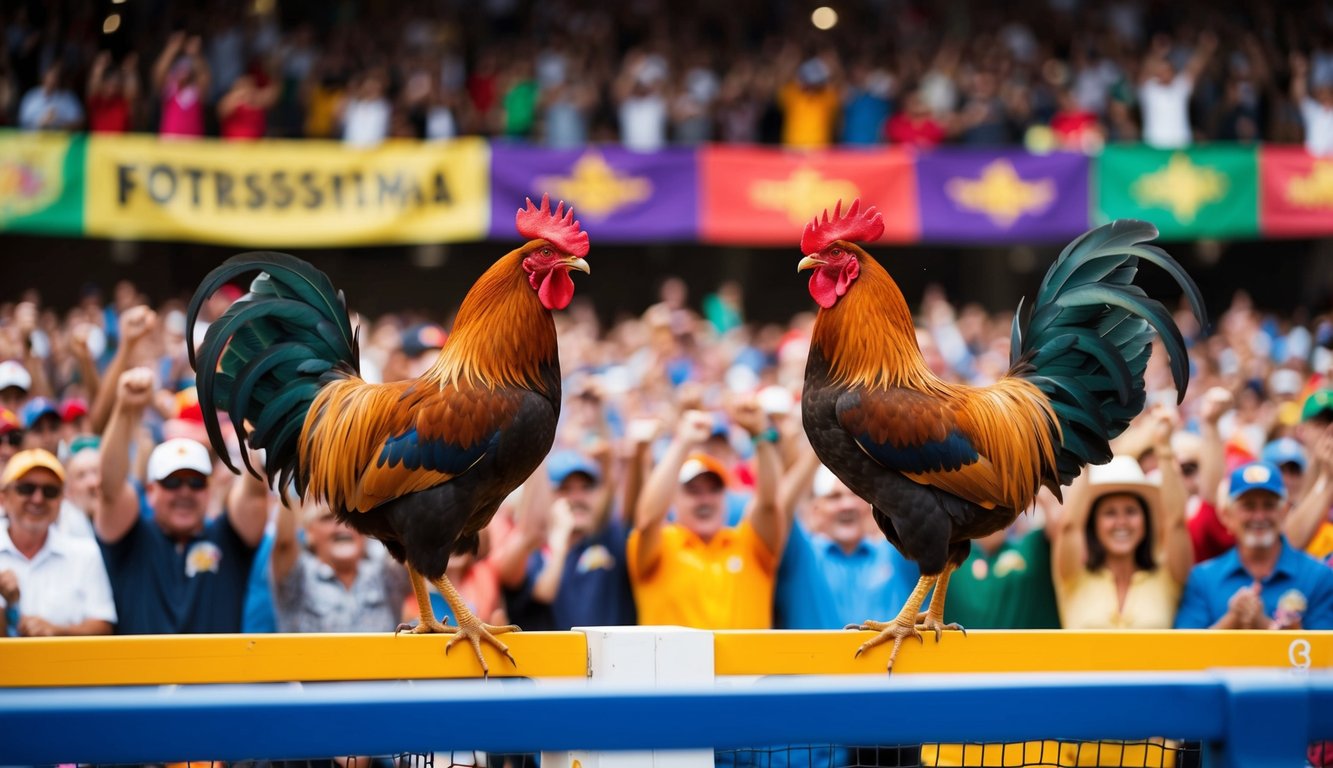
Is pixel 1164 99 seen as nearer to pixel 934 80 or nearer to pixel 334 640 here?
pixel 934 80

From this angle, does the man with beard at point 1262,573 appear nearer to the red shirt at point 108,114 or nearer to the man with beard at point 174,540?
the man with beard at point 174,540

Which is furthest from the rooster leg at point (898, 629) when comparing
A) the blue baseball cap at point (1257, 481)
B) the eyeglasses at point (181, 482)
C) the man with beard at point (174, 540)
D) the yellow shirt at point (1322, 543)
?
the yellow shirt at point (1322, 543)

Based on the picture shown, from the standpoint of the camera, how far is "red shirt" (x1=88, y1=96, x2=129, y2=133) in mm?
12227

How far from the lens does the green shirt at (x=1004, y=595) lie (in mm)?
4762

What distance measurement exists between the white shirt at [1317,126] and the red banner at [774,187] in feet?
17.2

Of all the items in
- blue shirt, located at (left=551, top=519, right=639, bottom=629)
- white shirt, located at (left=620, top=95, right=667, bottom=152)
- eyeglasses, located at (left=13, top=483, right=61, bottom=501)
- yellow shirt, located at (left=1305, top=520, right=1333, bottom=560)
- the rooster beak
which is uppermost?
white shirt, located at (left=620, top=95, right=667, bottom=152)

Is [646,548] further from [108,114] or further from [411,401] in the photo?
[108,114]

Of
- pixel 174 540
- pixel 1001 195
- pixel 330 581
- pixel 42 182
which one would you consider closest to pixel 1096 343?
pixel 330 581

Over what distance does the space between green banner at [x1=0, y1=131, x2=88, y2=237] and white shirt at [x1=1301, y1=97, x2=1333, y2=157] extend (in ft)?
41.0

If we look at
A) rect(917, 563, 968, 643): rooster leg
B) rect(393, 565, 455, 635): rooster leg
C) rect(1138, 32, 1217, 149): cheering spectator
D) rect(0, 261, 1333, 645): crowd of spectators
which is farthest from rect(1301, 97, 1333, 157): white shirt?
rect(393, 565, 455, 635): rooster leg

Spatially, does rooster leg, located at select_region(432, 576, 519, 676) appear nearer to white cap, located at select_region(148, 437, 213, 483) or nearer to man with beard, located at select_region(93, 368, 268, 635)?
Answer: man with beard, located at select_region(93, 368, 268, 635)

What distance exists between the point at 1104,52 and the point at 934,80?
253 centimetres

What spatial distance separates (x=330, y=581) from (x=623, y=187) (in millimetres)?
8268

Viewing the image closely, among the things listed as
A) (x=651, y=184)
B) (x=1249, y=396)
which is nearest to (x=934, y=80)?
(x=651, y=184)
